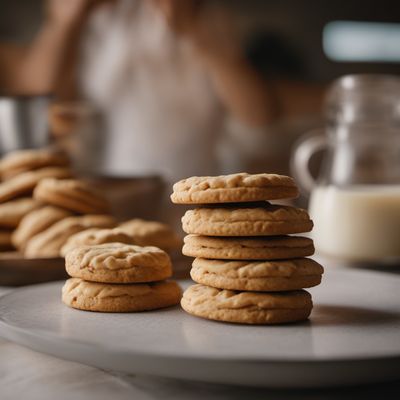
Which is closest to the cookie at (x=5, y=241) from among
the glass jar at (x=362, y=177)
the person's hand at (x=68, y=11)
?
the glass jar at (x=362, y=177)

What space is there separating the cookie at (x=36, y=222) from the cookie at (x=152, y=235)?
117mm

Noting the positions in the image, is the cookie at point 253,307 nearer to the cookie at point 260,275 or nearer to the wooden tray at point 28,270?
the cookie at point 260,275

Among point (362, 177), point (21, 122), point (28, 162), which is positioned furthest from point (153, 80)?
point (362, 177)

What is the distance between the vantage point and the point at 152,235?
3.95ft

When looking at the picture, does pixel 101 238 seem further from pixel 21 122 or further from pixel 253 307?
pixel 21 122

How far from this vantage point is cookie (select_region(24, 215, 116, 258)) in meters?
1.18

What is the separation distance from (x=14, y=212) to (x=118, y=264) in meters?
0.53

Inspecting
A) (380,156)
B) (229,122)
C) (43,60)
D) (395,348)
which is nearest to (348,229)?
(380,156)

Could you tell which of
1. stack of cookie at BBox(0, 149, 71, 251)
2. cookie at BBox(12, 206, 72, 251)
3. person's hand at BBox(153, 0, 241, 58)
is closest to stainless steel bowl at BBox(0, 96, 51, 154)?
stack of cookie at BBox(0, 149, 71, 251)

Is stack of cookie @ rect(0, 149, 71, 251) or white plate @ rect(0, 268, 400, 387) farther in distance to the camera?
stack of cookie @ rect(0, 149, 71, 251)

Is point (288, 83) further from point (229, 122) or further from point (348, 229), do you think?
point (348, 229)

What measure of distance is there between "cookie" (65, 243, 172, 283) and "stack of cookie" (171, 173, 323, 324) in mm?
88

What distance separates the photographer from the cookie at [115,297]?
815 millimetres

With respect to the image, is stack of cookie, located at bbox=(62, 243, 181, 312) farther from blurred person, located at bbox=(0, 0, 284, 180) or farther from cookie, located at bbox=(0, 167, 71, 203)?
blurred person, located at bbox=(0, 0, 284, 180)
